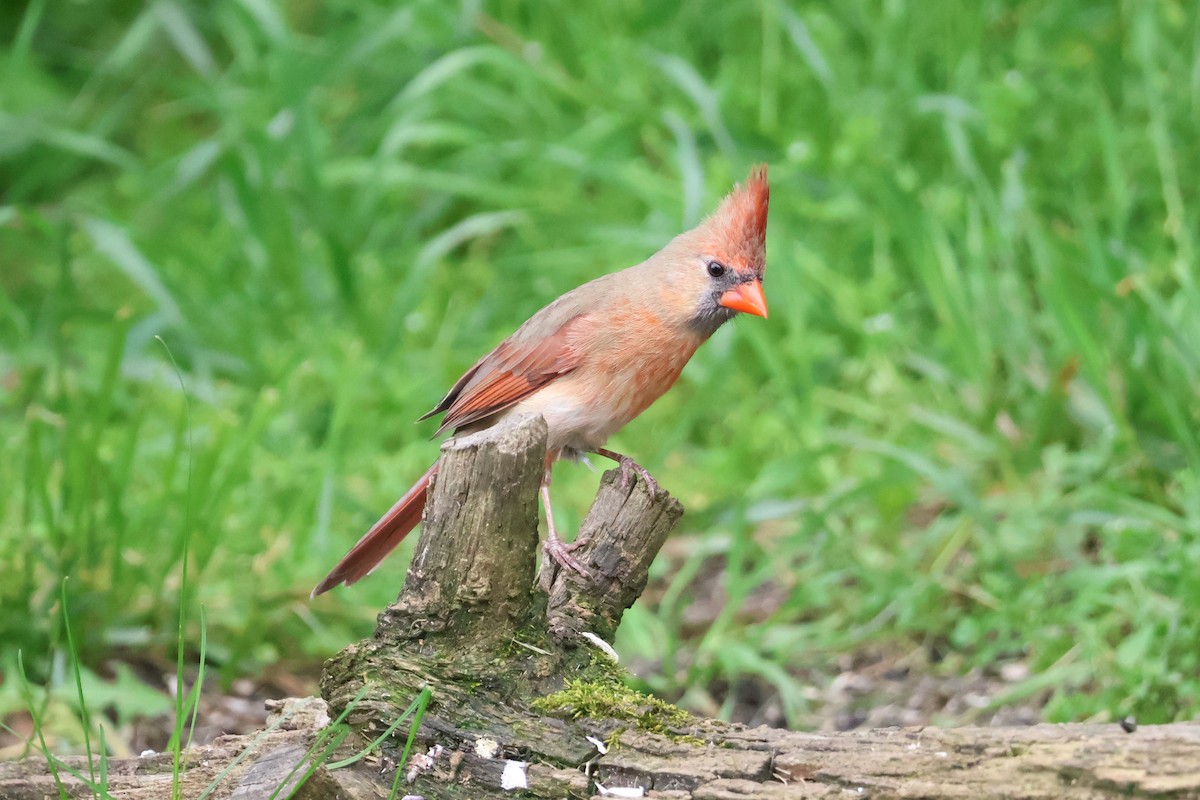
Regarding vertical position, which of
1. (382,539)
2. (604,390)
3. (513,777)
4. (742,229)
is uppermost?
(742,229)

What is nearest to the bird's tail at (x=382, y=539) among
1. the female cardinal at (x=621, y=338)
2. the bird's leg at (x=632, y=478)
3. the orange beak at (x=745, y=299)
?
the female cardinal at (x=621, y=338)

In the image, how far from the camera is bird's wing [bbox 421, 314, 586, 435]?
3.00m

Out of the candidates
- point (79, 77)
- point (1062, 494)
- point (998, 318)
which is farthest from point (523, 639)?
point (79, 77)

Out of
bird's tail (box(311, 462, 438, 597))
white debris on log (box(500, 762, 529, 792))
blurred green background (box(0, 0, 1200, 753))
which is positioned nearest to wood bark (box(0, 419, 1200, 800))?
white debris on log (box(500, 762, 529, 792))

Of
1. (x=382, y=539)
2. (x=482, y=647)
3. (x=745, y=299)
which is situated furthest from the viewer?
(x=745, y=299)

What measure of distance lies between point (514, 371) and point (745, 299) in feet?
1.65

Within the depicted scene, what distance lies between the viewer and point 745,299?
9.88 feet

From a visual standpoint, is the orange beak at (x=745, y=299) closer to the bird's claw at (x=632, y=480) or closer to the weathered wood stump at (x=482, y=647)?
the bird's claw at (x=632, y=480)

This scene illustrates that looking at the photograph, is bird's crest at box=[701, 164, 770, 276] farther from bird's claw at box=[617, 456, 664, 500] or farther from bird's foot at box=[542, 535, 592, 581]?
bird's foot at box=[542, 535, 592, 581]

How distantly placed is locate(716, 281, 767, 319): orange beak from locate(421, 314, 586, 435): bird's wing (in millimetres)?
307

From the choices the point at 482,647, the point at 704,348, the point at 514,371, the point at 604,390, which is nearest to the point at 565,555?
the point at 482,647

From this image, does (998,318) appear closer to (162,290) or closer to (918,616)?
(918,616)

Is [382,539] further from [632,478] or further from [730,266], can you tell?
[730,266]

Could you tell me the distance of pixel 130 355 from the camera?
15.7ft
